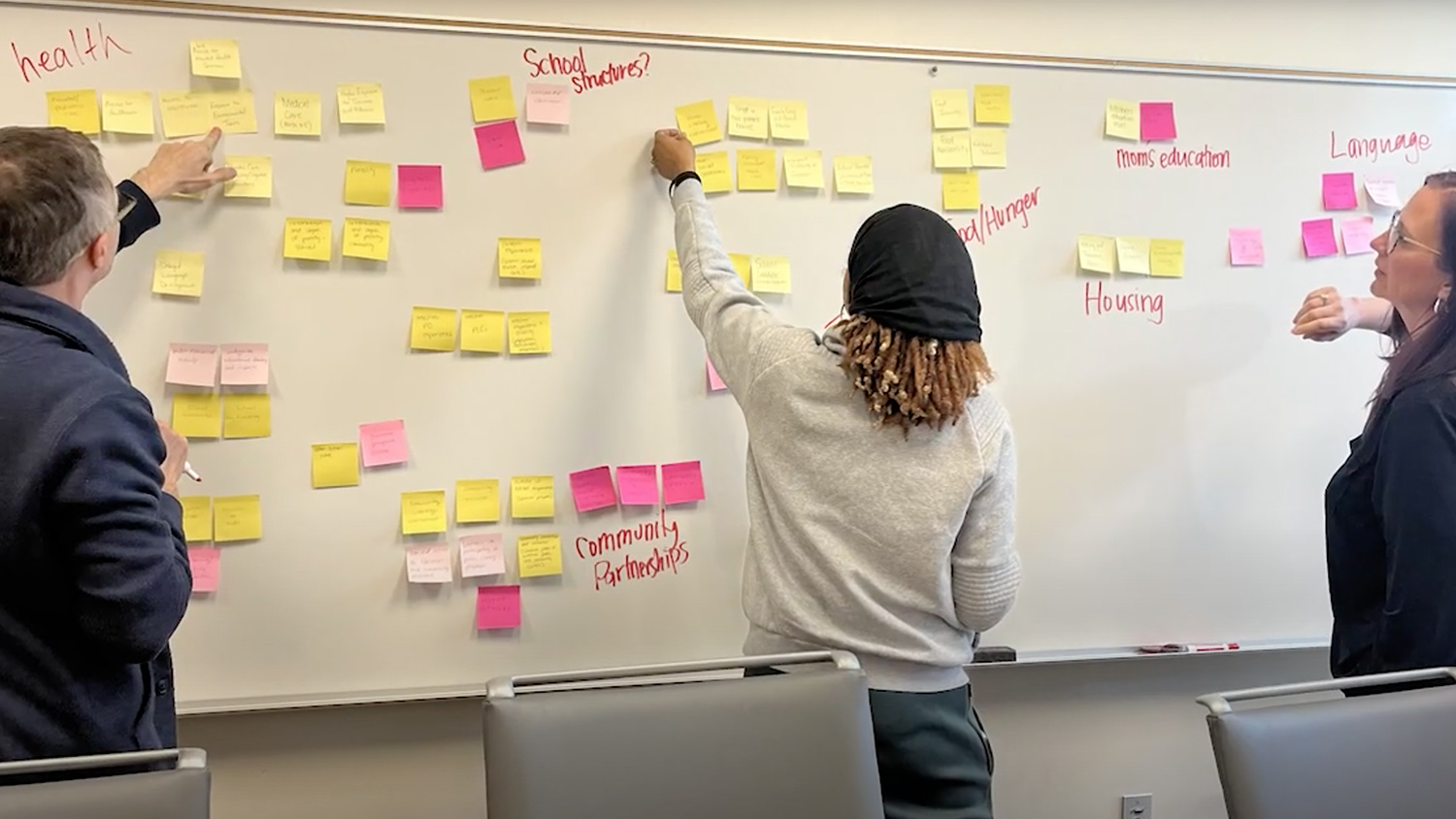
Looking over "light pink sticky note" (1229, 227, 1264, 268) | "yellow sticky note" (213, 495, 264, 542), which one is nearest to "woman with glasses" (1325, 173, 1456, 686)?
"light pink sticky note" (1229, 227, 1264, 268)

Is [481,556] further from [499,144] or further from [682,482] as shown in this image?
[499,144]

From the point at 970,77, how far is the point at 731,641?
3.66 ft

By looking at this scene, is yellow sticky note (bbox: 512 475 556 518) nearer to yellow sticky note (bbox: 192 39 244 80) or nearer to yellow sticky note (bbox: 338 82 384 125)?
yellow sticky note (bbox: 338 82 384 125)

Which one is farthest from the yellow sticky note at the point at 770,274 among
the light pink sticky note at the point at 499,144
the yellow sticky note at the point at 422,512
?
the yellow sticky note at the point at 422,512

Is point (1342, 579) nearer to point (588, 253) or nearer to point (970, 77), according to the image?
point (970, 77)

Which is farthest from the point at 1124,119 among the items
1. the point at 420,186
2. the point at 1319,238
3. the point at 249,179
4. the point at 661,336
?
the point at 249,179

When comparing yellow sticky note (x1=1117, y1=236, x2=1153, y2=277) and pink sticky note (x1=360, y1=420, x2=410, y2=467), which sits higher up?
yellow sticky note (x1=1117, y1=236, x2=1153, y2=277)

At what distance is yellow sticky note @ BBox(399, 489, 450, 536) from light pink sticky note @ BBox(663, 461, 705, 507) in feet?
1.23

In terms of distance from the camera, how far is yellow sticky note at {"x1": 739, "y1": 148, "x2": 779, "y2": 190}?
178 cm

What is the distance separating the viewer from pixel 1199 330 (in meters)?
1.97

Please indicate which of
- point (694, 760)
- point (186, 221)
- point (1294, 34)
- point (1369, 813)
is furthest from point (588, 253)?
point (1294, 34)

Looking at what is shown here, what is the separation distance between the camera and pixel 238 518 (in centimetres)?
162

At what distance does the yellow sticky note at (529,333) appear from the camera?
1703mm

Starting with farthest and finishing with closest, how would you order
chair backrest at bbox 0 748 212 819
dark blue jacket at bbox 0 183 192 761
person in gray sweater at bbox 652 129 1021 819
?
person in gray sweater at bbox 652 129 1021 819, dark blue jacket at bbox 0 183 192 761, chair backrest at bbox 0 748 212 819
